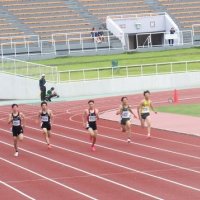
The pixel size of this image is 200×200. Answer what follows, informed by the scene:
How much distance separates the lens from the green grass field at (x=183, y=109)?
112ft

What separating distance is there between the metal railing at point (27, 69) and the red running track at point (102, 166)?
1479cm

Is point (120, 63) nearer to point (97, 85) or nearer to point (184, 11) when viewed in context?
point (97, 85)

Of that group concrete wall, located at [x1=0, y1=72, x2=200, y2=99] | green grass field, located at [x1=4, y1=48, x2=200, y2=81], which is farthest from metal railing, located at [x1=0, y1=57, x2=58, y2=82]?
concrete wall, located at [x1=0, y1=72, x2=200, y2=99]

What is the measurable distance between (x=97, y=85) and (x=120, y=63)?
5.84 meters

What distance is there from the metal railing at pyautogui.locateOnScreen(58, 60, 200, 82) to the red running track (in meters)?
15.3

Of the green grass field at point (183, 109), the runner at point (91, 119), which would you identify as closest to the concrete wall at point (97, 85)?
the green grass field at point (183, 109)

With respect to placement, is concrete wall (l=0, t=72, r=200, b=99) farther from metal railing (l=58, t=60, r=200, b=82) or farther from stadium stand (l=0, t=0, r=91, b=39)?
stadium stand (l=0, t=0, r=91, b=39)

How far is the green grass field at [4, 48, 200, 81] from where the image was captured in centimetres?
4666

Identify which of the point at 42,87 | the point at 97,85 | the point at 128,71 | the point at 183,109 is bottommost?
the point at 183,109

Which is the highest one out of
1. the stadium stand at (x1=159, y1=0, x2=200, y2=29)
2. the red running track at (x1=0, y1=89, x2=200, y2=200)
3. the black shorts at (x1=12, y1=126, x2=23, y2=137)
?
the stadium stand at (x1=159, y1=0, x2=200, y2=29)

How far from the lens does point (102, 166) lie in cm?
2056

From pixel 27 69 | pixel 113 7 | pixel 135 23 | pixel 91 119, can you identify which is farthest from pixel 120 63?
pixel 91 119

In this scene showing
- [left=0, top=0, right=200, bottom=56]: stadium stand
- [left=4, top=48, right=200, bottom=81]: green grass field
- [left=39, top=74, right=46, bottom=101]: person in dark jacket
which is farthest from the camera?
[left=0, top=0, right=200, bottom=56]: stadium stand

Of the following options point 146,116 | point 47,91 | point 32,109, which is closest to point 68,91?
point 47,91
